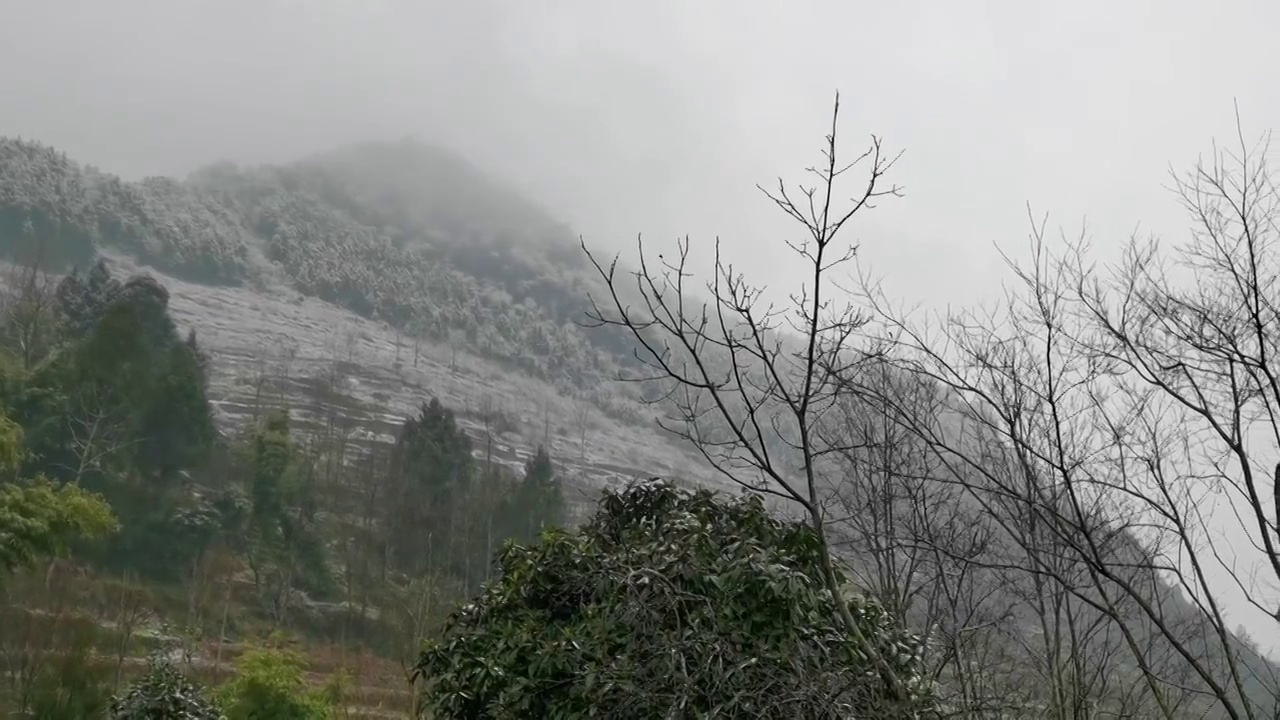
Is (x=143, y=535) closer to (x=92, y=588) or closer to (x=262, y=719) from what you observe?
(x=92, y=588)

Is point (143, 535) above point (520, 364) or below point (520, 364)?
below

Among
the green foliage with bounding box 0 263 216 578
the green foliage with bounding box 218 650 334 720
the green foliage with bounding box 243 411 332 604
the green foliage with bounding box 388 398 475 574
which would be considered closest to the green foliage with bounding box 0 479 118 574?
the green foliage with bounding box 218 650 334 720

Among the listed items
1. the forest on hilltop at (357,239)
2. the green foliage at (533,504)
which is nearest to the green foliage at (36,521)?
the green foliage at (533,504)

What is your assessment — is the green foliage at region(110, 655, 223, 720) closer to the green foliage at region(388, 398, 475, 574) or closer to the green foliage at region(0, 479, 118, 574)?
the green foliage at region(0, 479, 118, 574)

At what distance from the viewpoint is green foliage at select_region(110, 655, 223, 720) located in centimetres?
1088

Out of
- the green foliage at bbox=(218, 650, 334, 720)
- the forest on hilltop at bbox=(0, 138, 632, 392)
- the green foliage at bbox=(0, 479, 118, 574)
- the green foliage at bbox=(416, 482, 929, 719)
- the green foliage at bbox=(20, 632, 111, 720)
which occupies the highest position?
the forest on hilltop at bbox=(0, 138, 632, 392)

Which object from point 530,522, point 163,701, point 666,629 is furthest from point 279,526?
point 666,629

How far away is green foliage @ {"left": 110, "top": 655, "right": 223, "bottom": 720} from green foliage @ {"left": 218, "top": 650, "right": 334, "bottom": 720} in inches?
49.5

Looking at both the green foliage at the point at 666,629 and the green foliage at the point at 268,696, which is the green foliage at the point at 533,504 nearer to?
the green foliage at the point at 268,696

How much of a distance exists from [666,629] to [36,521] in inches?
462

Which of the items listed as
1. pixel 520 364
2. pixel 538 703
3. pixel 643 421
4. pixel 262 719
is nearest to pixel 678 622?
pixel 538 703

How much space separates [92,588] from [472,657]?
2103 cm

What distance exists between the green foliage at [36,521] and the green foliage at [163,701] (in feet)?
9.60

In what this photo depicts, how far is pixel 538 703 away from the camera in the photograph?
16.8 ft
